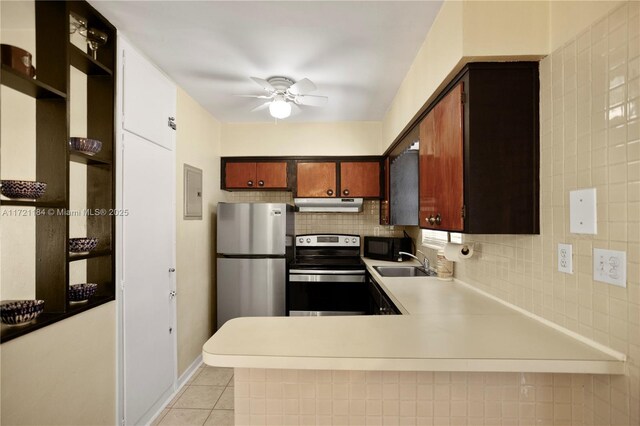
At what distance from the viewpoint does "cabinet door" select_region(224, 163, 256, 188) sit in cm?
383

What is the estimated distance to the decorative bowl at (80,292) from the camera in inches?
66.4

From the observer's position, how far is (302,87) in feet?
7.84

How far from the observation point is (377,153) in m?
3.80

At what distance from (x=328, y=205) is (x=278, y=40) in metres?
A: 2.10

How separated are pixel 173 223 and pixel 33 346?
4.36ft

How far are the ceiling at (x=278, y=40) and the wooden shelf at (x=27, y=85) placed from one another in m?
0.57

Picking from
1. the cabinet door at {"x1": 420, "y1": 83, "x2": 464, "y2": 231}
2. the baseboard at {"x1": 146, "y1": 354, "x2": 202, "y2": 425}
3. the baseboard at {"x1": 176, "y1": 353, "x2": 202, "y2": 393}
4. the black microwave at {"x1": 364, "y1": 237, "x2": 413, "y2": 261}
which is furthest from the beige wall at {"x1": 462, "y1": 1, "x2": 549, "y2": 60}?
the baseboard at {"x1": 176, "y1": 353, "x2": 202, "y2": 393}

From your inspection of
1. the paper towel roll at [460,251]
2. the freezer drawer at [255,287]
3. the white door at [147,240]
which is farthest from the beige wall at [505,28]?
the freezer drawer at [255,287]

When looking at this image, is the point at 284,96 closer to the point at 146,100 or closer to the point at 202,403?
the point at 146,100

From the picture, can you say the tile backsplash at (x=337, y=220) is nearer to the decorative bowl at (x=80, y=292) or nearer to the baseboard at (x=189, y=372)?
the baseboard at (x=189, y=372)

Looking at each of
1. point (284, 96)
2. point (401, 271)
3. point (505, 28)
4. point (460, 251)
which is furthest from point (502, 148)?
point (401, 271)

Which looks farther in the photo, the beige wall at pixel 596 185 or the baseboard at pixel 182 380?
the baseboard at pixel 182 380

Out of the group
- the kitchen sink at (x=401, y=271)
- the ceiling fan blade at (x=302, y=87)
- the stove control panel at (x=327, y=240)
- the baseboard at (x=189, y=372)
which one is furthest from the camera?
the stove control panel at (x=327, y=240)

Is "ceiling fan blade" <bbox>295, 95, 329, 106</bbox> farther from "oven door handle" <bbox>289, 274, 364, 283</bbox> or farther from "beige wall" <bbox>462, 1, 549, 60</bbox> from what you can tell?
"oven door handle" <bbox>289, 274, 364, 283</bbox>
